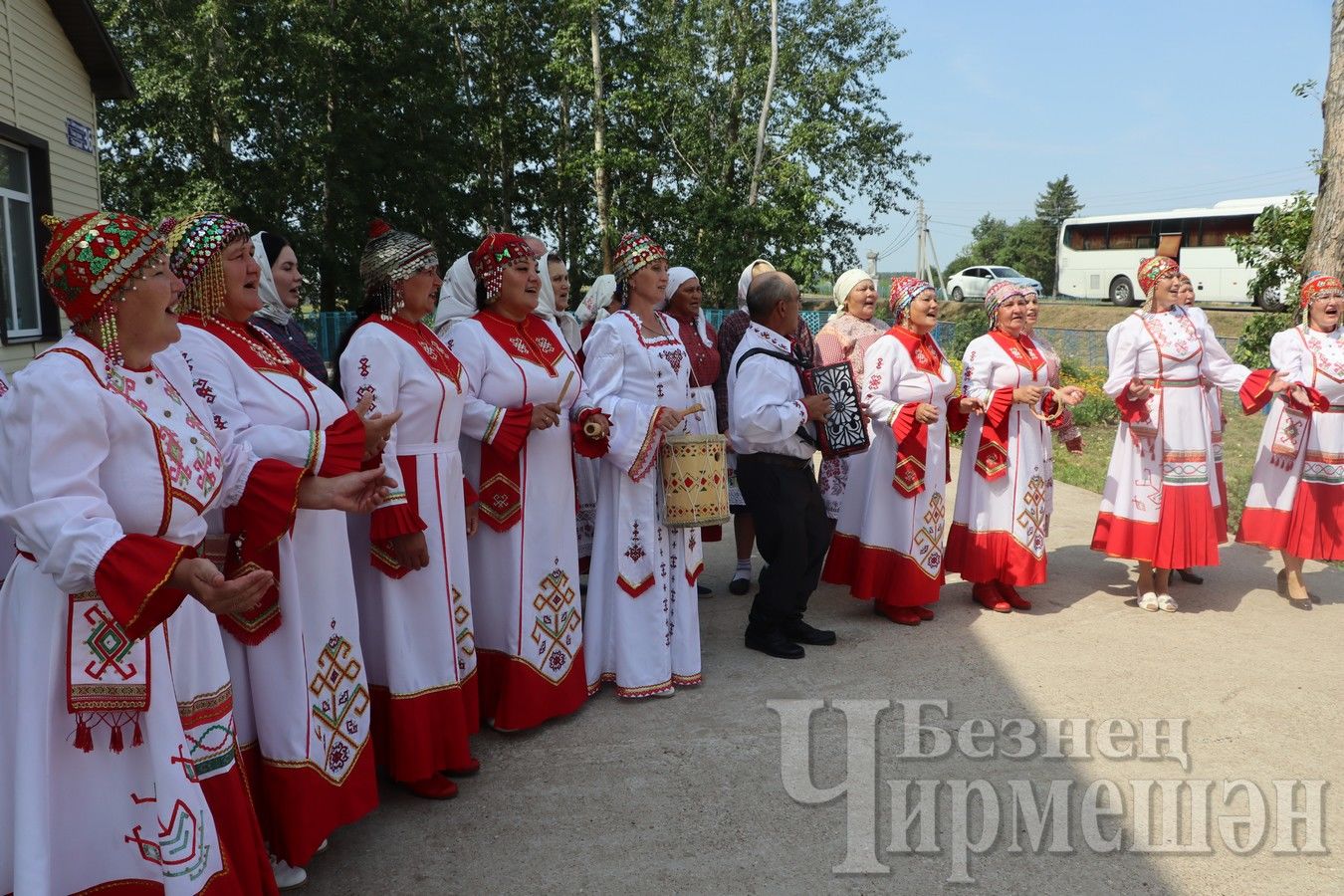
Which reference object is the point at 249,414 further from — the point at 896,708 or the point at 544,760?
the point at 896,708

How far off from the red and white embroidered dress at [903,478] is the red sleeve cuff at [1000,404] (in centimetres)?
24

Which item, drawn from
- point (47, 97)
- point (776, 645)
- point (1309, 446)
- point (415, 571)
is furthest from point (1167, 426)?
point (47, 97)

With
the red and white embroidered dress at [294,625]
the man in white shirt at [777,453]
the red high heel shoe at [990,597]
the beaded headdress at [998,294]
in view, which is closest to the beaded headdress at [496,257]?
the red and white embroidered dress at [294,625]

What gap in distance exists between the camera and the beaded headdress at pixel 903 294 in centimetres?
569

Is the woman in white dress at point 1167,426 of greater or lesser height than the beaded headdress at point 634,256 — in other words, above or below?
below

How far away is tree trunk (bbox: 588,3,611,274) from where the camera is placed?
23422 millimetres

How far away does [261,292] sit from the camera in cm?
367

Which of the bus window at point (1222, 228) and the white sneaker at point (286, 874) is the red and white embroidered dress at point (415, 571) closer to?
the white sneaker at point (286, 874)

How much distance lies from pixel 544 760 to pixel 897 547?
263 centimetres

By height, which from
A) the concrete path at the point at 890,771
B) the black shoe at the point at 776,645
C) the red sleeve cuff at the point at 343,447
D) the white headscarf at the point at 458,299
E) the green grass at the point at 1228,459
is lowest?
the concrete path at the point at 890,771

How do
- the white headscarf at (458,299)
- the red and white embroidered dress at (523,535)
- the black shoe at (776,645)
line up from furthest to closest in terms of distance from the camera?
the black shoe at (776,645), the white headscarf at (458,299), the red and white embroidered dress at (523,535)

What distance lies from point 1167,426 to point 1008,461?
980 mm

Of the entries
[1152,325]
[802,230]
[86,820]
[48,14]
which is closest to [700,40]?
[802,230]

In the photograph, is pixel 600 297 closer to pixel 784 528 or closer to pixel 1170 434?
pixel 784 528
